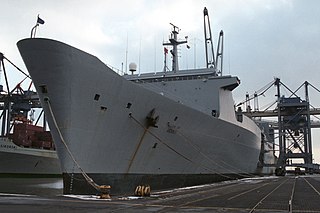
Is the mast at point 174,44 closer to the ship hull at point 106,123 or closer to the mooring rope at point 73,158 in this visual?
A: the ship hull at point 106,123

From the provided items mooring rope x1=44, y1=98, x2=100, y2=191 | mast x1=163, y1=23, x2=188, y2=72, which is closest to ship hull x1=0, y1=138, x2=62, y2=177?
mast x1=163, y1=23, x2=188, y2=72

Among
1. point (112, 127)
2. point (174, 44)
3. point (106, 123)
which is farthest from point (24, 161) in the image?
point (106, 123)

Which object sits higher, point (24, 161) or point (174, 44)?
point (174, 44)

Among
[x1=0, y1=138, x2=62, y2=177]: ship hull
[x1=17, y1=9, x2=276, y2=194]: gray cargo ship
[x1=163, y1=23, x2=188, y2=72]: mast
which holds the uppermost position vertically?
[x1=163, y1=23, x2=188, y2=72]: mast

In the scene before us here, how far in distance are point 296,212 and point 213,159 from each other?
10.3 meters

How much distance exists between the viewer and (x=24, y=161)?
34.4 meters

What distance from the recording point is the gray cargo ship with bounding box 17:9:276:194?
10.6 metres

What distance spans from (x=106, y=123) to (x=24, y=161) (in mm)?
26446

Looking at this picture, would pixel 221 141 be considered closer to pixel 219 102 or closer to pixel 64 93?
pixel 219 102

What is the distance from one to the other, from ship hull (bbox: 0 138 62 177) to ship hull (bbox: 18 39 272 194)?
23284mm

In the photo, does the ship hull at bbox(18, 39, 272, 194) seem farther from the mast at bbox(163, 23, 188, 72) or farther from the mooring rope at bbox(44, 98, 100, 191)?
the mast at bbox(163, 23, 188, 72)

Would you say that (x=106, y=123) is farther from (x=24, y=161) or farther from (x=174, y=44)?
(x=24, y=161)

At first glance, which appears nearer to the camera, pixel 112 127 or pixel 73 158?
pixel 73 158

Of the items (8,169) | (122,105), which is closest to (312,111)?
(8,169)
